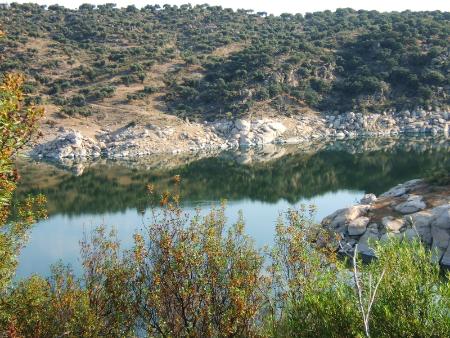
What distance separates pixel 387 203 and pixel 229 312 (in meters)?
32.1

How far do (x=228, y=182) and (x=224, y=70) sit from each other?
175ft

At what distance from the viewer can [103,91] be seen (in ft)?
351

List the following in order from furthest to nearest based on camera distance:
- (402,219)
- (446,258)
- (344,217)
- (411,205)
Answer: (344,217)
(411,205)
(402,219)
(446,258)

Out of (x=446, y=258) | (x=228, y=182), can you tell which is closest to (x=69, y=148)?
(x=228, y=182)

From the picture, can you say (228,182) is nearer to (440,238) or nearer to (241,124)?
(241,124)

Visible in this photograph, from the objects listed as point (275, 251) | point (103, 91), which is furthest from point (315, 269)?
point (103, 91)

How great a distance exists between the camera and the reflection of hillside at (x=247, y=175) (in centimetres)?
6128

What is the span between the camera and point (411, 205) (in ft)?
130

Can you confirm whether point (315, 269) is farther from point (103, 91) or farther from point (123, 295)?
point (103, 91)

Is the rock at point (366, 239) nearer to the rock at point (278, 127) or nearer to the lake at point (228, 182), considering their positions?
the lake at point (228, 182)

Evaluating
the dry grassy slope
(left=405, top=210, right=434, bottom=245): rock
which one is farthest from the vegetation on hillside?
the dry grassy slope

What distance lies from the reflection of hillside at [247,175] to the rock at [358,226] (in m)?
18.0

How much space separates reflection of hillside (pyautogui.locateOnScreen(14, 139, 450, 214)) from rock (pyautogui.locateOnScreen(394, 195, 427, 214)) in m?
15.0

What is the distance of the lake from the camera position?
4716 cm
